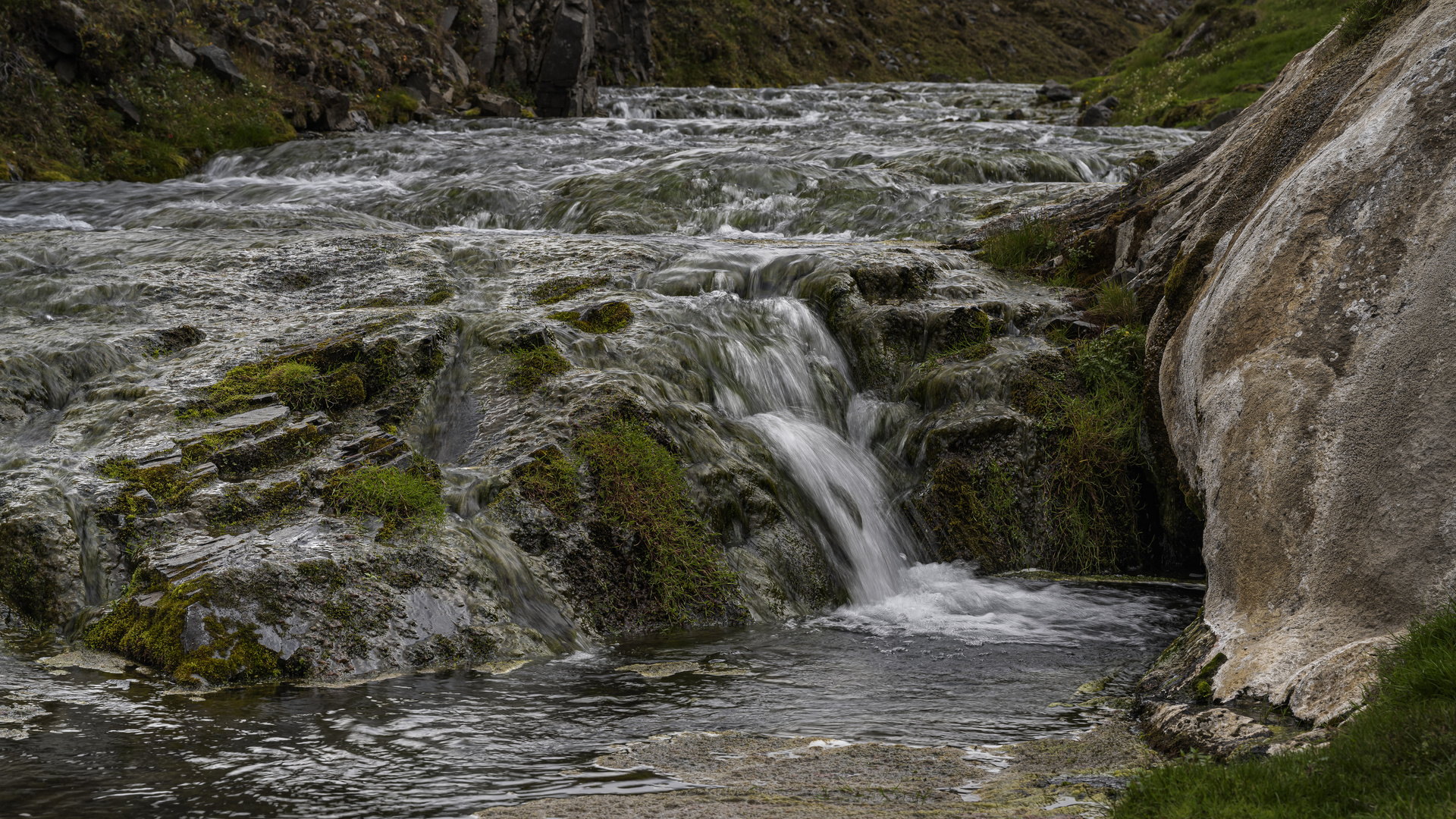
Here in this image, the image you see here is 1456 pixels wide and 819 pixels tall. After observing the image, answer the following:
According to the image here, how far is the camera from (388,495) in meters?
6.80

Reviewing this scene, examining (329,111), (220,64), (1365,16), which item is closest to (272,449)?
(1365,16)

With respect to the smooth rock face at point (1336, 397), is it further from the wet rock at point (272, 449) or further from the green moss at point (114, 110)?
the green moss at point (114, 110)

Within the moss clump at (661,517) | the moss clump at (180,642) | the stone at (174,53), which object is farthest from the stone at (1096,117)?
the moss clump at (180,642)

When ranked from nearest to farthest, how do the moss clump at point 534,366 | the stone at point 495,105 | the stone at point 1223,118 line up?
1. the moss clump at point 534,366
2. the stone at point 1223,118
3. the stone at point 495,105

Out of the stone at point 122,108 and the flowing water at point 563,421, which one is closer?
the flowing water at point 563,421

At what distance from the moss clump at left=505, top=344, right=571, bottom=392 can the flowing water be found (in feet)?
0.81

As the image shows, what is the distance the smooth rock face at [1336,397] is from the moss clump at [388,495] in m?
4.93

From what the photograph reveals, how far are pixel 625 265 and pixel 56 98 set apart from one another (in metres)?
14.7

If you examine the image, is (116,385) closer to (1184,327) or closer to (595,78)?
(1184,327)

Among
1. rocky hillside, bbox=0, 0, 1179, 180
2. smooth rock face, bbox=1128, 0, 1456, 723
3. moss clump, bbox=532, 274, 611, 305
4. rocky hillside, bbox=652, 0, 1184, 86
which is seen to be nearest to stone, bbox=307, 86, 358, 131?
rocky hillside, bbox=0, 0, 1179, 180

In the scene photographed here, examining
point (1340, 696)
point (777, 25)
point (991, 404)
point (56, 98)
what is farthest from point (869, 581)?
point (777, 25)

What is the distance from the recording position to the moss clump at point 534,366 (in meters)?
8.33

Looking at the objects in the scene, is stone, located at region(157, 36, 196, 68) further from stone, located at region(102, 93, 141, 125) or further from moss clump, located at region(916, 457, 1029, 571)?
moss clump, located at region(916, 457, 1029, 571)

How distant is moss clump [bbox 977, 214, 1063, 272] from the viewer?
1173cm
